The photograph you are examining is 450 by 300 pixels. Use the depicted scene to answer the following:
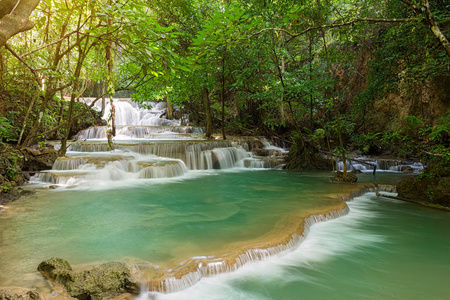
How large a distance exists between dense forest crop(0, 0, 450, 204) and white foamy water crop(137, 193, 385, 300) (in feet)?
7.58

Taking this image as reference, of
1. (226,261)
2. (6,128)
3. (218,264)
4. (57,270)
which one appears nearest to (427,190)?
(226,261)

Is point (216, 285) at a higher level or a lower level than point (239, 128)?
lower

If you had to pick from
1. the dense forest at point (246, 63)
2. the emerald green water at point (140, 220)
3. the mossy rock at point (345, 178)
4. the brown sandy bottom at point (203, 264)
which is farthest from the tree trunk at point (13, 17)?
the mossy rock at point (345, 178)

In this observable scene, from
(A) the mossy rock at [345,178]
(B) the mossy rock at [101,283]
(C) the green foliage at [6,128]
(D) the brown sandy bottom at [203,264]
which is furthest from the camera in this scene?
(A) the mossy rock at [345,178]

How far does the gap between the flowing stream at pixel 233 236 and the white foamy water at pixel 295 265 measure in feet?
0.05

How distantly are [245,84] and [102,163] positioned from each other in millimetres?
7331

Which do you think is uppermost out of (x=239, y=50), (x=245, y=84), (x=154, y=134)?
(x=239, y=50)

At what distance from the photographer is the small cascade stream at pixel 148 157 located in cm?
931

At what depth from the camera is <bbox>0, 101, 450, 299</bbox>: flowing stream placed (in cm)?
340

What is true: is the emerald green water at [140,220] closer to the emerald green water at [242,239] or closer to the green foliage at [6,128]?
the emerald green water at [242,239]

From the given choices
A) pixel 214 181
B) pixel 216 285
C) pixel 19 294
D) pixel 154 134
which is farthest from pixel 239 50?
pixel 19 294

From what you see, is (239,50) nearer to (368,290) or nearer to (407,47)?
(407,47)

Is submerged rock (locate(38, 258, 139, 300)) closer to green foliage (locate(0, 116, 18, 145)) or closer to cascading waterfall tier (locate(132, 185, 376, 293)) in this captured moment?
cascading waterfall tier (locate(132, 185, 376, 293))

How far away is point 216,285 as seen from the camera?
3.35m
